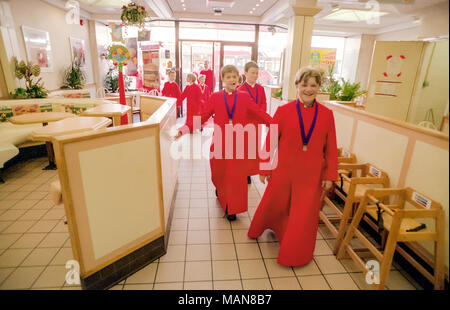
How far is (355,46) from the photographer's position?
10766 millimetres

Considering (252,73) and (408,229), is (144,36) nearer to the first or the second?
(252,73)

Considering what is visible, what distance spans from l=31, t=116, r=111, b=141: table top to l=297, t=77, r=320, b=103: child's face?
262 cm

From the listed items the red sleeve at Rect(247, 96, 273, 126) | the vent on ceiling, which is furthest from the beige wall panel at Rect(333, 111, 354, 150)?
the vent on ceiling

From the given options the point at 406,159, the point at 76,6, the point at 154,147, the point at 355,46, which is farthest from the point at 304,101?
the point at 355,46

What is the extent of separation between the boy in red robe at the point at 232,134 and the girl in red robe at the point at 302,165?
57 cm

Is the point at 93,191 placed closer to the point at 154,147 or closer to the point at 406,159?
the point at 154,147

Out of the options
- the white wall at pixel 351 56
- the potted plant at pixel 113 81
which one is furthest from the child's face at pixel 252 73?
the white wall at pixel 351 56

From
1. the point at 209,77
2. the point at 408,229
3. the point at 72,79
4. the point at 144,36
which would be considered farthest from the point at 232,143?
the point at 144,36

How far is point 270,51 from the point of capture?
10094 millimetres

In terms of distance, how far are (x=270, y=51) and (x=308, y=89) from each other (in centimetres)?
906

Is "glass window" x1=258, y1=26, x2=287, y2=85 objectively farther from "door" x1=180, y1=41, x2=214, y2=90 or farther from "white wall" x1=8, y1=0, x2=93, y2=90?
"white wall" x1=8, y1=0, x2=93, y2=90

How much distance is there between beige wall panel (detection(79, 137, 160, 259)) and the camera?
1.68 meters

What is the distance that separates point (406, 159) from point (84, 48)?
9.04 m

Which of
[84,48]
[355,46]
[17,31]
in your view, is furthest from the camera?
[355,46]
